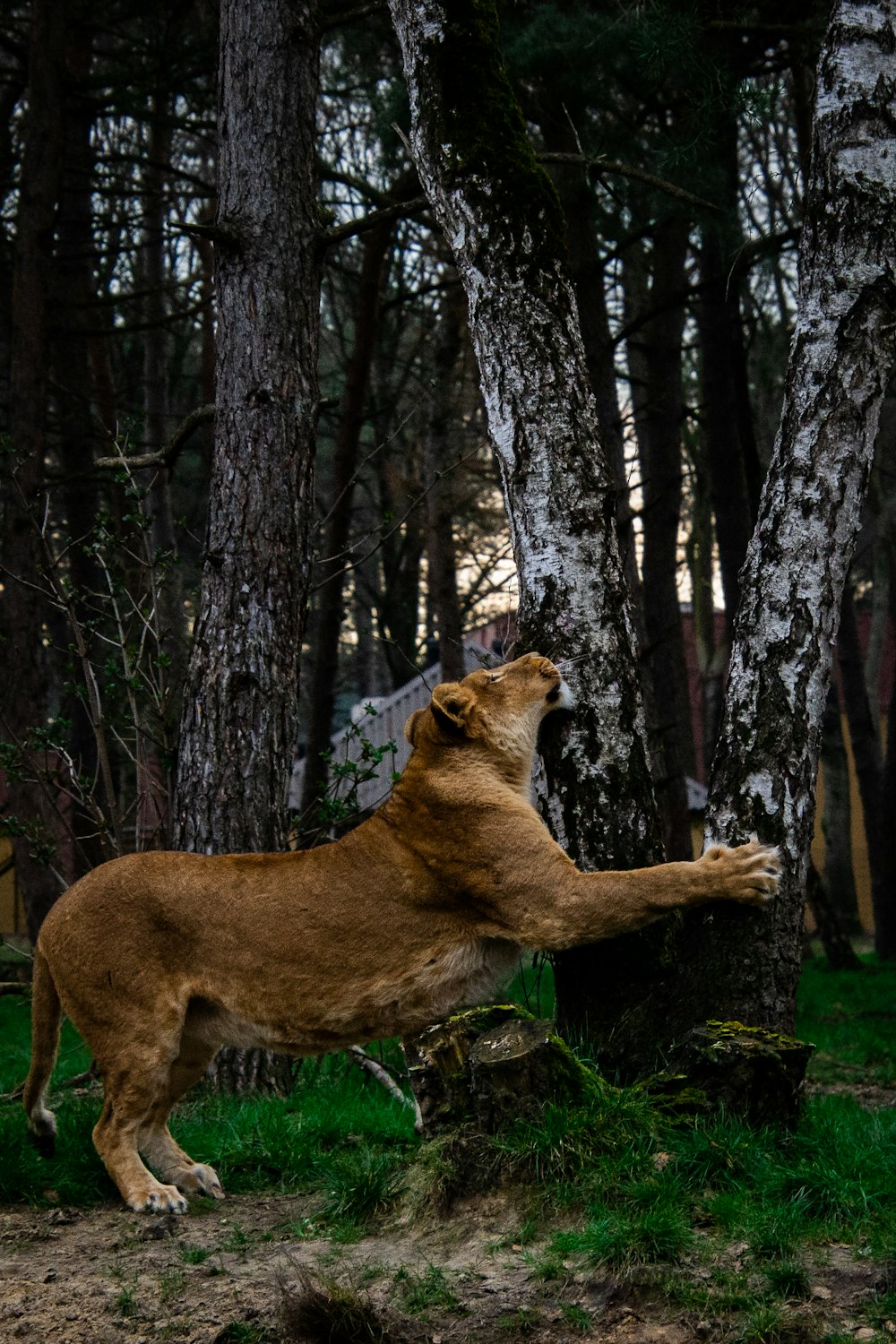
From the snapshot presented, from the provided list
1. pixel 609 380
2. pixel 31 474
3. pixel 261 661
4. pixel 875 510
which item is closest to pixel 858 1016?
pixel 609 380

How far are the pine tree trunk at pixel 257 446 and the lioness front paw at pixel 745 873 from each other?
8.97 feet

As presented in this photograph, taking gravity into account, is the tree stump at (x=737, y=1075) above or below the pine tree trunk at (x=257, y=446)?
below

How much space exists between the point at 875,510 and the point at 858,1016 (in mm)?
9616

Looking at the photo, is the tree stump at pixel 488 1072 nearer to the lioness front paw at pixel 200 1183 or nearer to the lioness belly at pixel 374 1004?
the lioness belly at pixel 374 1004

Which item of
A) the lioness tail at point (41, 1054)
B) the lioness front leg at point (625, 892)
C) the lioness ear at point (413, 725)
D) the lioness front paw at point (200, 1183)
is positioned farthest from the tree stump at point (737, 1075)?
the lioness tail at point (41, 1054)

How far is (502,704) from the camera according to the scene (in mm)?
5031

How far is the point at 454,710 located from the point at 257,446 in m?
2.37

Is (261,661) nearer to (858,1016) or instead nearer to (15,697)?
(15,697)

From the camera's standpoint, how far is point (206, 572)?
692 cm

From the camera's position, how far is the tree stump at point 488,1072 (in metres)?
4.37

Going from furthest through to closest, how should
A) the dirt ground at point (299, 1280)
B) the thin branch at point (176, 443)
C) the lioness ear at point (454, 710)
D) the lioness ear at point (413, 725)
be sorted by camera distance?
the thin branch at point (176, 443) → the lioness ear at point (413, 725) → the lioness ear at point (454, 710) → the dirt ground at point (299, 1280)

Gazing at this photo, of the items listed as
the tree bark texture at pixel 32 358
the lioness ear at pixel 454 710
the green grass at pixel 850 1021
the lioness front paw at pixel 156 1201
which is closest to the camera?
the lioness front paw at pixel 156 1201

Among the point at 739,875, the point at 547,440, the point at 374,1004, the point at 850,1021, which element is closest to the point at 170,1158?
the point at 374,1004

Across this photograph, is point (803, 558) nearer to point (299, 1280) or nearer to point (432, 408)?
point (299, 1280)
